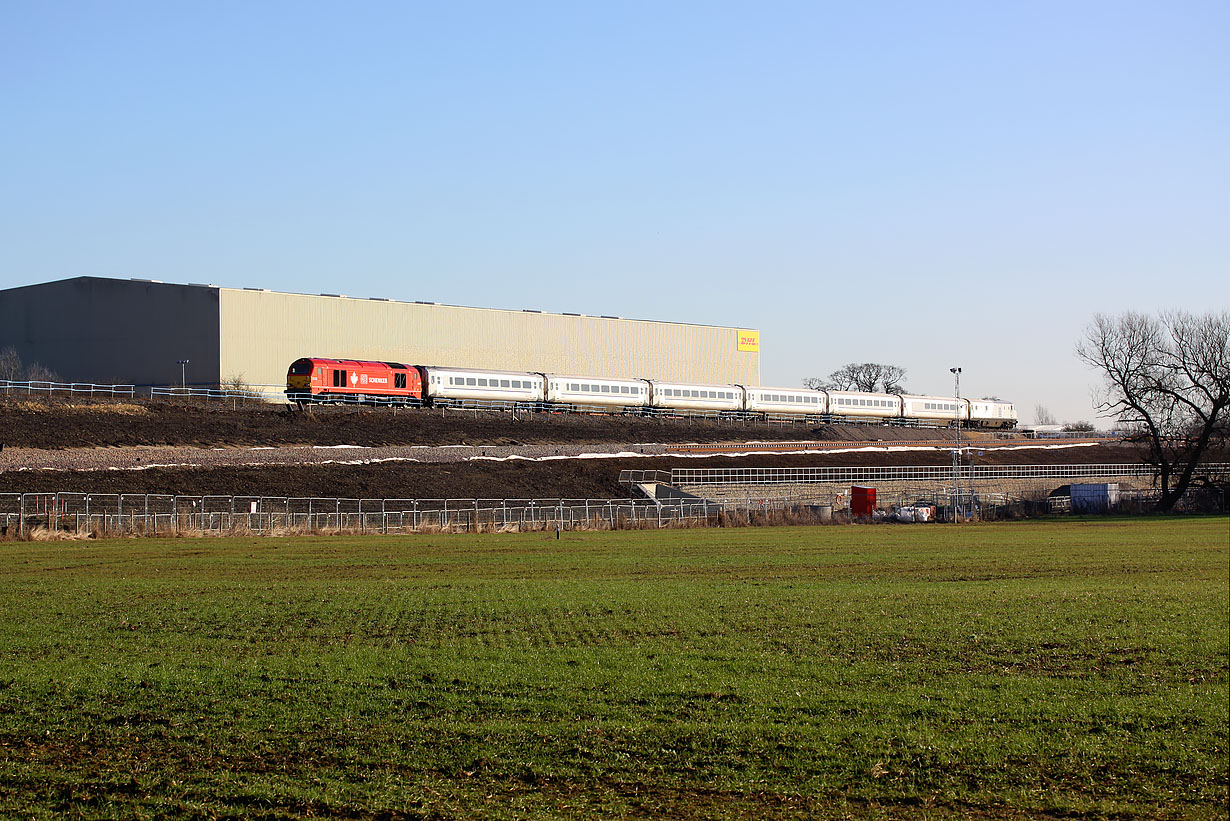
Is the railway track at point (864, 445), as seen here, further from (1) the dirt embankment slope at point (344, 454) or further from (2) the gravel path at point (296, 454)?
(1) the dirt embankment slope at point (344, 454)

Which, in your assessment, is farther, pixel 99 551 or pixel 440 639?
pixel 99 551

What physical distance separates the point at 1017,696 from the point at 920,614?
6.07m

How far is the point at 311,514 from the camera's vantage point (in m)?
46.2

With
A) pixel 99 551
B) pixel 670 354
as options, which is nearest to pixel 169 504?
pixel 99 551

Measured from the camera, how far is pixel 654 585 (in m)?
24.5

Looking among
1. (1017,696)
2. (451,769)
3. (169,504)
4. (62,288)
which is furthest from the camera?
(62,288)

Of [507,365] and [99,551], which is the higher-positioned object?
[507,365]

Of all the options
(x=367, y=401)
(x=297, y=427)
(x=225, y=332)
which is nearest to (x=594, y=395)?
(x=367, y=401)

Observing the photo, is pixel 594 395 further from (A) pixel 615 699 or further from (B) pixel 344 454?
(A) pixel 615 699

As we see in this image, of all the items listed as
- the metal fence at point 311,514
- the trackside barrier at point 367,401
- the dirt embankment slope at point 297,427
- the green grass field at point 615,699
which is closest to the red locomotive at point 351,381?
the trackside barrier at point 367,401

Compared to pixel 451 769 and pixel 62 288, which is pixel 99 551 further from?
pixel 62 288

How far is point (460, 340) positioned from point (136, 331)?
89.4ft

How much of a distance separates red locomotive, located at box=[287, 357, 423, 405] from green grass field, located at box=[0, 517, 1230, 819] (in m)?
53.4

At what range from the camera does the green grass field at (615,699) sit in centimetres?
985
